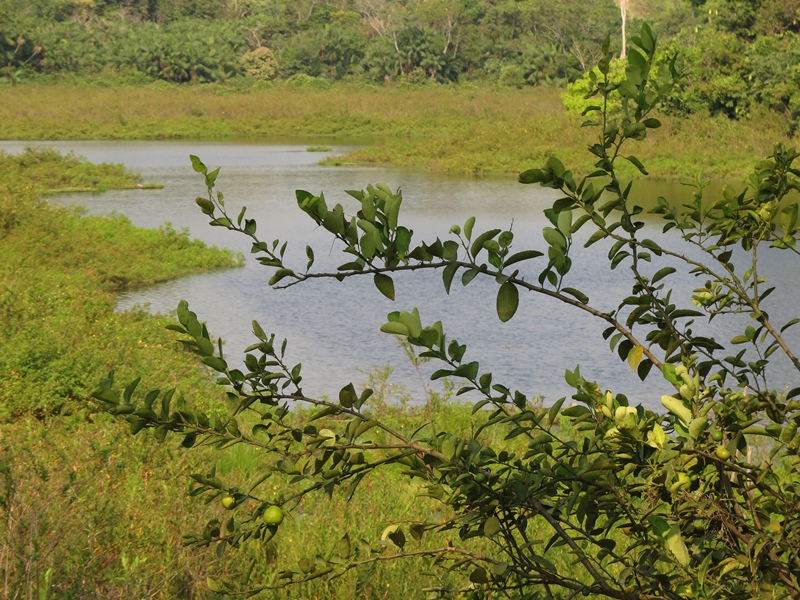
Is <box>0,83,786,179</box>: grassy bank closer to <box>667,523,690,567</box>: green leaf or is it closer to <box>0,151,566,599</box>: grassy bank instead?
<box>0,151,566,599</box>: grassy bank

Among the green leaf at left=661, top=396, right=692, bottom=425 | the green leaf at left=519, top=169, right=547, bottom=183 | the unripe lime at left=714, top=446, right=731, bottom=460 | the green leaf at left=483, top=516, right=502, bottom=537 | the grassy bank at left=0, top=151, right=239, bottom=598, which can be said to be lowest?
the grassy bank at left=0, top=151, right=239, bottom=598

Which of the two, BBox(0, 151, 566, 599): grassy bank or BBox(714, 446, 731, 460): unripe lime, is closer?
BBox(714, 446, 731, 460): unripe lime

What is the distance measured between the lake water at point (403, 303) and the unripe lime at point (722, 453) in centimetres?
381

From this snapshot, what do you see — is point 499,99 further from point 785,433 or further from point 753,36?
point 785,433

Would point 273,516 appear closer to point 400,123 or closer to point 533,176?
point 533,176

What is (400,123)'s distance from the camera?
39.9m

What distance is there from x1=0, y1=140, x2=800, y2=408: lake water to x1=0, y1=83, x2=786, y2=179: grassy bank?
3.63 metres

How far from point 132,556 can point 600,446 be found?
1.96 m

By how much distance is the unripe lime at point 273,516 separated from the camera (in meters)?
1.61

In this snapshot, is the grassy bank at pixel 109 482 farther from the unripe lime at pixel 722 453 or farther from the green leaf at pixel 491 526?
the unripe lime at pixel 722 453

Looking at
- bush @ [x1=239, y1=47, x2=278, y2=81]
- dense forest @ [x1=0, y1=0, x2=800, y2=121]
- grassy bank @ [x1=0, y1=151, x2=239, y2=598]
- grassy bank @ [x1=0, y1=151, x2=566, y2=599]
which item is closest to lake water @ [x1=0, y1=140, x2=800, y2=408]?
grassy bank @ [x1=0, y1=151, x2=239, y2=598]

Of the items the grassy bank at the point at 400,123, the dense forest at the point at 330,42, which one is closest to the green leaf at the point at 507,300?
the grassy bank at the point at 400,123

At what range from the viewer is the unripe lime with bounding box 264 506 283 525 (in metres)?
1.61

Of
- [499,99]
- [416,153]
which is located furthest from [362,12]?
[416,153]
